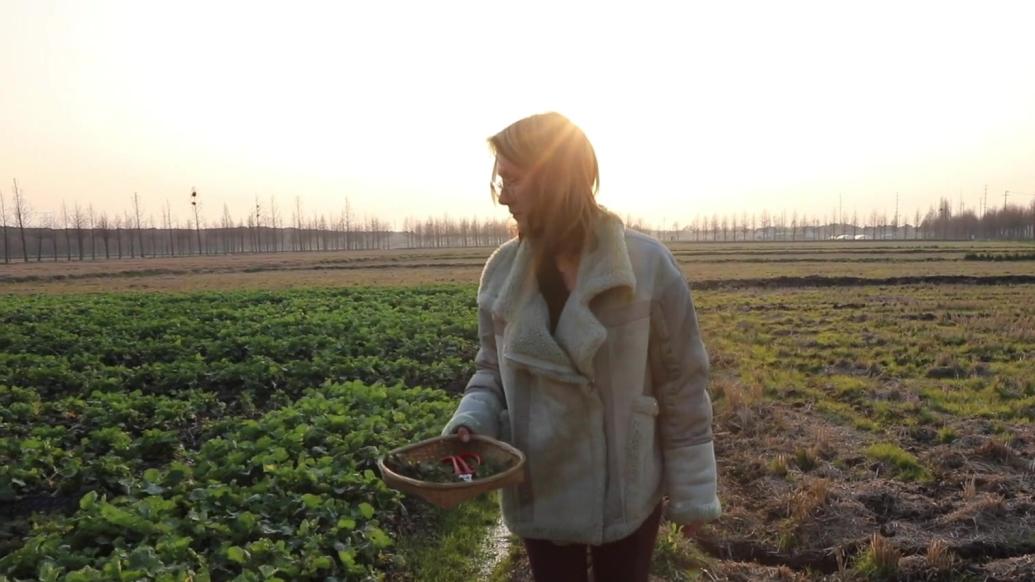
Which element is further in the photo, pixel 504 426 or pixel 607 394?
pixel 504 426

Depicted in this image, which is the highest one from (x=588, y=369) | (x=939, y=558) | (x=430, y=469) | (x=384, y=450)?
(x=588, y=369)

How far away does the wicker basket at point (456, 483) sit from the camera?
6.56ft

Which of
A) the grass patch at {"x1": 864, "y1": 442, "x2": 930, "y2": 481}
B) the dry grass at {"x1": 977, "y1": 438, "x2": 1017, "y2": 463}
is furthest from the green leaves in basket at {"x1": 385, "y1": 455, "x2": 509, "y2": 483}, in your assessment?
the dry grass at {"x1": 977, "y1": 438, "x2": 1017, "y2": 463}

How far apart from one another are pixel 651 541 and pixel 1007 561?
3.35 meters

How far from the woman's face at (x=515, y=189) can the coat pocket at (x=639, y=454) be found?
0.64 meters

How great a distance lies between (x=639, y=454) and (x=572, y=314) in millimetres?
475

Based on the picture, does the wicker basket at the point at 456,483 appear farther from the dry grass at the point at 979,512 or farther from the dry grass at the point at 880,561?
the dry grass at the point at 979,512

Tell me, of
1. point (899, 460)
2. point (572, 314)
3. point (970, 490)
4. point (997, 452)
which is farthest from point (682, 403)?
point (997, 452)

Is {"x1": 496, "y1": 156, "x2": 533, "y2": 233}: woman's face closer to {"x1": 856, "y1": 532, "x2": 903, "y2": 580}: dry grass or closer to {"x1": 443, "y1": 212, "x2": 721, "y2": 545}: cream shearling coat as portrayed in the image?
{"x1": 443, "y1": 212, "x2": 721, "y2": 545}: cream shearling coat

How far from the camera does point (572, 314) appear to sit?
207 centimetres

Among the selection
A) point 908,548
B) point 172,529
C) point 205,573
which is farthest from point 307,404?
point 908,548

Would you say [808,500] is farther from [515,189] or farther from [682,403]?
[515,189]

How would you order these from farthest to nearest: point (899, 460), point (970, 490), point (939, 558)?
point (899, 460), point (970, 490), point (939, 558)

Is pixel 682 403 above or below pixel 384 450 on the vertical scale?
above
